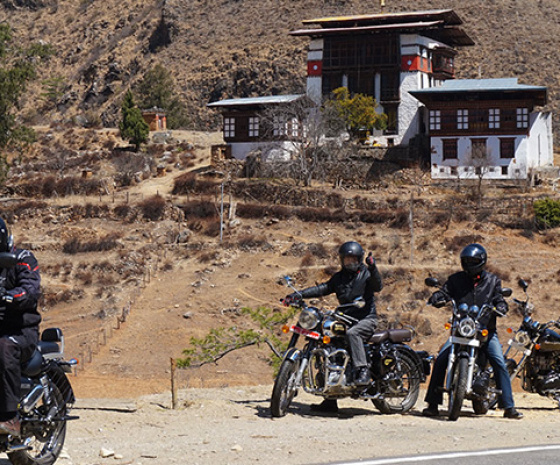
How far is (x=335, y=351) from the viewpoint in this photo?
1241 cm

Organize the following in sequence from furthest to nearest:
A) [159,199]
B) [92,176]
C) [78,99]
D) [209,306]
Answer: [78,99] → [92,176] → [159,199] → [209,306]

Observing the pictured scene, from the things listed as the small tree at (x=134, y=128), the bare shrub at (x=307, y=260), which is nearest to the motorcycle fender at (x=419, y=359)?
the bare shrub at (x=307, y=260)

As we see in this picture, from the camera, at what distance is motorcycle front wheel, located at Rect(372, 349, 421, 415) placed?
42.7ft

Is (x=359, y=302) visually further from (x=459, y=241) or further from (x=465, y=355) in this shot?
(x=459, y=241)

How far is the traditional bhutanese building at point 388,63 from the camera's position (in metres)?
69.9

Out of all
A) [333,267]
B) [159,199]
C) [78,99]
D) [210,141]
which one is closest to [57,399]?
[333,267]

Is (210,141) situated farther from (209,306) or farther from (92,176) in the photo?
(209,306)

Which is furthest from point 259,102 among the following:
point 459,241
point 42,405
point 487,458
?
point 42,405

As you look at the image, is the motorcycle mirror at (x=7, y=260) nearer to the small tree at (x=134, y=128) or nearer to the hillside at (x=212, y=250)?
the hillside at (x=212, y=250)

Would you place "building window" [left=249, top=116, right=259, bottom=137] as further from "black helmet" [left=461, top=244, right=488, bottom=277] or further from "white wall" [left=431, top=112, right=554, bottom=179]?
"black helmet" [left=461, top=244, right=488, bottom=277]

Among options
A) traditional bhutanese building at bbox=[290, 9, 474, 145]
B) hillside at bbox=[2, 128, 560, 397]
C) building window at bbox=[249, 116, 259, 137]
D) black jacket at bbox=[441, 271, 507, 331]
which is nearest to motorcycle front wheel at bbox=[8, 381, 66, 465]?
black jacket at bbox=[441, 271, 507, 331]

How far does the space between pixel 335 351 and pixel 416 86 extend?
5968cm

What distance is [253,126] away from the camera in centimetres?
7044

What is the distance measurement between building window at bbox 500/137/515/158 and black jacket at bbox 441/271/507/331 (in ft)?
170
